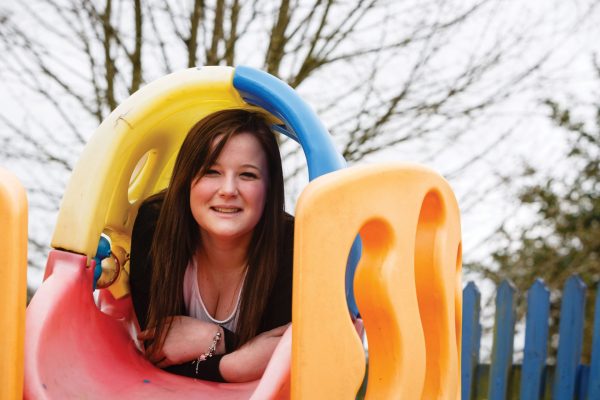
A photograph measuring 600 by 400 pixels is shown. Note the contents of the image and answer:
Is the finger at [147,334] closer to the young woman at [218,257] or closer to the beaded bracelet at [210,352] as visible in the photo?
the young woman at [218,257]

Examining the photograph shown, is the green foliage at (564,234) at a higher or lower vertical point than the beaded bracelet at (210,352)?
higher

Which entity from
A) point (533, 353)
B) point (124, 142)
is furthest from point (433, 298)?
point (533, 353)

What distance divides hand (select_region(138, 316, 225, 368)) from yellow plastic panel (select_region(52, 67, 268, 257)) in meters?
0.31

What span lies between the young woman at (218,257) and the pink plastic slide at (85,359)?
74 mm

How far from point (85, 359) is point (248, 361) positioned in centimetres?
40

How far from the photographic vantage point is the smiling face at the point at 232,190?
1.67m

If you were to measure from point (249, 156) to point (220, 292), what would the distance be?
0.42 metres

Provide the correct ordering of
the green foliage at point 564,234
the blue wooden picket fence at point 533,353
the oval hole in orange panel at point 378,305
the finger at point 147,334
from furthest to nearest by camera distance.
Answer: the green foliage at point 564,234 → the blue wooden picket fence at point 533,353 → the finger at point 147,334 → the oval hole in orange panel at point 378,305

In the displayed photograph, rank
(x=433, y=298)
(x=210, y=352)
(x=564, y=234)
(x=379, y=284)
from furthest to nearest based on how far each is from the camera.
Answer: (x=564, y=234)
(x=210, y=352)
(x=433, y=298)
(x=379, y=284)

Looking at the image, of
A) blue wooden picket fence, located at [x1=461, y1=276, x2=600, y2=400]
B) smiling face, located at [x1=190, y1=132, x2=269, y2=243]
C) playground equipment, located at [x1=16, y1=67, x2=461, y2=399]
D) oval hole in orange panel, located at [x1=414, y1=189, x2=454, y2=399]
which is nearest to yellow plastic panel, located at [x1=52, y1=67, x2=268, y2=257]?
playground equipment, located at [x1=16, y1=67, x2=461, y2=399]

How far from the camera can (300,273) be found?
3.51ft

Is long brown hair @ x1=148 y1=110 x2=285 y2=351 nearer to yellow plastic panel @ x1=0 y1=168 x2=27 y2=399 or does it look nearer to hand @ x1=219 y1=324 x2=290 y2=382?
hand @ x1=219 y1=324 x2=290 y2=382

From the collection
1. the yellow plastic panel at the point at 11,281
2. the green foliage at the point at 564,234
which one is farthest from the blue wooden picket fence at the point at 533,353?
the yellow plastic panel at the point at 11,281

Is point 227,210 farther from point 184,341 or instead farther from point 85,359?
point 85,359
